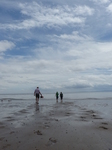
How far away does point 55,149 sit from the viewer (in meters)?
4.72

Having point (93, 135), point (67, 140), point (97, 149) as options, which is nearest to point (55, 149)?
point (67, 140)

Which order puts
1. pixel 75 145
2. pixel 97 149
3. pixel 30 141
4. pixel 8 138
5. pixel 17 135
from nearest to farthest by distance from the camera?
pixel 97 149
pixel 75 145
pixel 30 141
pixel 8 138
pixel 17 135

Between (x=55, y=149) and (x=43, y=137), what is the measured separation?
1223mm

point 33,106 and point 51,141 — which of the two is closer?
point 51,141

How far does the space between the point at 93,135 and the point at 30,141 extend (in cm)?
244

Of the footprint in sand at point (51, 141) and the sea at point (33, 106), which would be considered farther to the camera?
the sea at point (33, 106)

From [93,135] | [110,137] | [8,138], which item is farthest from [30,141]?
[110,137]

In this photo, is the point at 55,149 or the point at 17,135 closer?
the point at 55,149

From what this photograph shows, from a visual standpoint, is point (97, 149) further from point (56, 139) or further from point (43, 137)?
point (43, 137)

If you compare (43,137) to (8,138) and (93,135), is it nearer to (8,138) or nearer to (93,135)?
(8,138)

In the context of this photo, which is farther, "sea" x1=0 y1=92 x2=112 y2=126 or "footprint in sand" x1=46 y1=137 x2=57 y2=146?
"sea" x1=0 y1=92 x2=112 y2=126

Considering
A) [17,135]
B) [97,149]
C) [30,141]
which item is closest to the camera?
[97,149]

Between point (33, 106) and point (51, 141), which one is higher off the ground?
point (33, 106)

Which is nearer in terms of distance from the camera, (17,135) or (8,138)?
(8,138)
